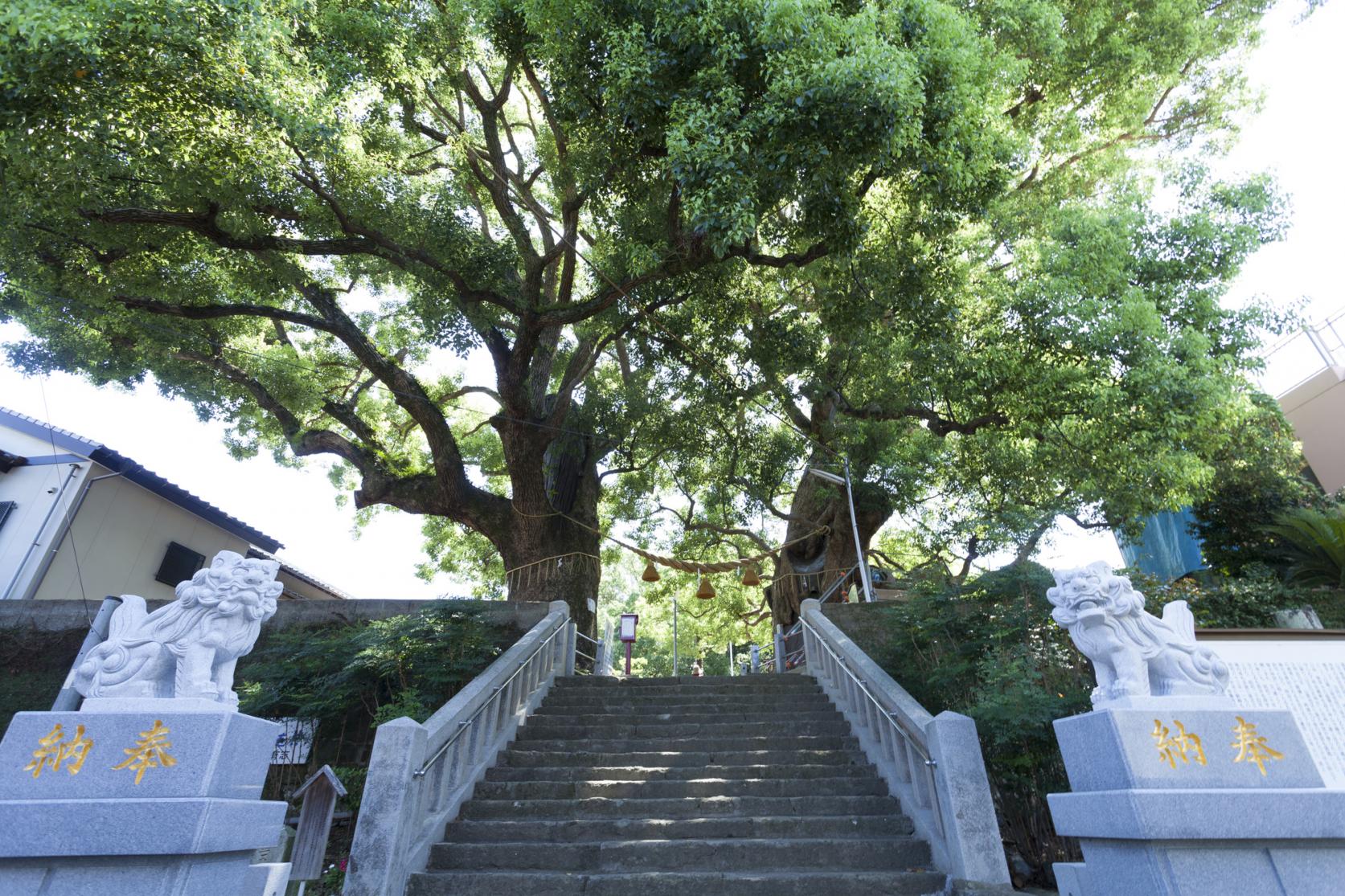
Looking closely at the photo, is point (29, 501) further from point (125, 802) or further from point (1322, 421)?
point (1322, 421)

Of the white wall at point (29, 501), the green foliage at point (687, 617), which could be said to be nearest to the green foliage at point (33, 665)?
the white wall at point (29, 501)

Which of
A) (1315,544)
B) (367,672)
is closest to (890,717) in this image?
(367,672)

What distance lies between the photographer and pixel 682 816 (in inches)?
214

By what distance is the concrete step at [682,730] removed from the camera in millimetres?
6988

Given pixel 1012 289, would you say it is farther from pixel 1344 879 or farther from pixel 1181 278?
pixel 1344 879

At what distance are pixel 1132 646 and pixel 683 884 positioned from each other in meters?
3.14

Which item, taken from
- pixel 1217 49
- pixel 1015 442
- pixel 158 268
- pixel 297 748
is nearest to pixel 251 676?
pixel 297 748

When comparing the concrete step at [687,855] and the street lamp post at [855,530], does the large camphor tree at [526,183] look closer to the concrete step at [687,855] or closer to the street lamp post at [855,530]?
the street lamp post at [855,530]

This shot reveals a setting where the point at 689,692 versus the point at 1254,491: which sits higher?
the point at 1254,491

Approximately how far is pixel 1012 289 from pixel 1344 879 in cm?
732

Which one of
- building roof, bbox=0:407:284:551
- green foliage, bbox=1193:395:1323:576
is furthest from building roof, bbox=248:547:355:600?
green foliage, bbox=1193:395:1323:576

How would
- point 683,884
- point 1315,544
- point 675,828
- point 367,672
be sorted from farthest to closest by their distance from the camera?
point 1315,544 < point 367,672 < point 675,828 < point 683,884

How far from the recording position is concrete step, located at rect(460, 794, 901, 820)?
5434 mm

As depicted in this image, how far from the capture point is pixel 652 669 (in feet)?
109
